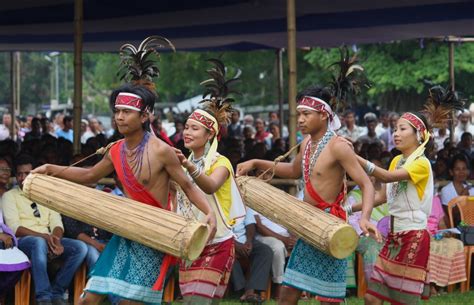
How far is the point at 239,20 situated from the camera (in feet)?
52.9

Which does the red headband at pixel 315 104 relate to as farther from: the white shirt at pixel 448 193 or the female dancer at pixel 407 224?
the white shirt at pixel 448 193

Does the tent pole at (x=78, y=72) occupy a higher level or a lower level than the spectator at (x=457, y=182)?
higher

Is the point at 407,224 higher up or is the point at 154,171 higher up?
the point at 154,171

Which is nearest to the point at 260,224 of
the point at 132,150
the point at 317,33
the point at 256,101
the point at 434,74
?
the point at 132,150

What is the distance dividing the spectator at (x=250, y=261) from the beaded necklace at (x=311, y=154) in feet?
8.71

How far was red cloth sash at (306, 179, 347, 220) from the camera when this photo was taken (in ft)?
24.3

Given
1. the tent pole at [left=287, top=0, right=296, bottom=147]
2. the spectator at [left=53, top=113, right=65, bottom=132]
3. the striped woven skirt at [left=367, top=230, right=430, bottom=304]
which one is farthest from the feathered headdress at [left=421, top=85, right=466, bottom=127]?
the spectator at [left=53, top=113, right=65, bottom=132]

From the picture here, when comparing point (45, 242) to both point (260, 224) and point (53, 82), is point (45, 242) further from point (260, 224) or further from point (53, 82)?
point (53, 82)

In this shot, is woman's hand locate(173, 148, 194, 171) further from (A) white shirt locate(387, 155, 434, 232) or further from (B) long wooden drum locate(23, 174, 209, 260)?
(A) white shirt locate(387, 155, 434, 232)

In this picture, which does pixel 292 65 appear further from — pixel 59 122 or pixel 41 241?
pixel 59 122

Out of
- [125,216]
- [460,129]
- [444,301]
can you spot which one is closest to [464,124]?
[460,129]

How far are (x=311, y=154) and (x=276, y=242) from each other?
119 inches

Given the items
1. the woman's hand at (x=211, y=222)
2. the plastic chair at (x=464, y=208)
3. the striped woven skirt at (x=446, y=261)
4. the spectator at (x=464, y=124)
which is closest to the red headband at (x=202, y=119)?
the woman's hand at (x=211, y=222)

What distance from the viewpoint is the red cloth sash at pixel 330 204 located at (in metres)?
7.41
